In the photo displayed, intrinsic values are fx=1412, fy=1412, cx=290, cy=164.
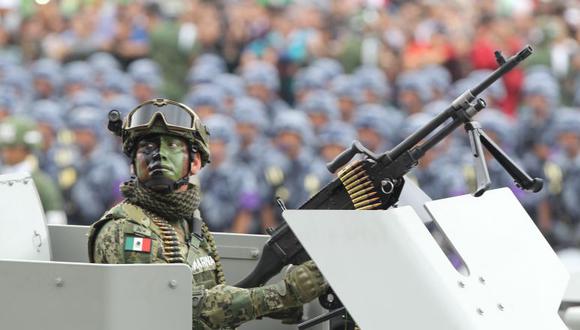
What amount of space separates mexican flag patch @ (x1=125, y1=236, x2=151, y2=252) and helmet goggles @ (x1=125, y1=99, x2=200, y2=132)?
0.49m

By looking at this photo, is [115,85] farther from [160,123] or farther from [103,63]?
[160,123]

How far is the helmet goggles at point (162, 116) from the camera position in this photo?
591 cm

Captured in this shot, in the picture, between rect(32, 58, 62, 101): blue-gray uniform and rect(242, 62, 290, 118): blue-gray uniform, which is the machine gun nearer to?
rect(242, 62, 290, 118): blue-gray uniform

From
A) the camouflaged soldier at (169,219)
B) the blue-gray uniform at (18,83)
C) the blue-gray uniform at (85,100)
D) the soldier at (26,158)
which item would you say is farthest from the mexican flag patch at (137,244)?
the blue-gray uniform at (18,83)

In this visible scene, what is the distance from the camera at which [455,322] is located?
15.4 ft

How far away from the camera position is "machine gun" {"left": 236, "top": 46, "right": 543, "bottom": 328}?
5.41m

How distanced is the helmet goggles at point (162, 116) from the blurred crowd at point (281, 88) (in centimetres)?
691

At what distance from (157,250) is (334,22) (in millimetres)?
11520

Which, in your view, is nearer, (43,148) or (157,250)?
(157,250)

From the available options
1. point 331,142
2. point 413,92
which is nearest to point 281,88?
point 413,92

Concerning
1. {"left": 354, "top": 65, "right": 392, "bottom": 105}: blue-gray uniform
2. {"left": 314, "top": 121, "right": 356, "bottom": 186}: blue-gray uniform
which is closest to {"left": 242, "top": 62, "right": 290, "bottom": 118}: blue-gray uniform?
{"left": 354, "top": 65, "right": 392, "bottom": 105}: blue-gray uniform

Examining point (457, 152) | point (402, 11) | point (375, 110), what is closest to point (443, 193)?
point (457, 152)

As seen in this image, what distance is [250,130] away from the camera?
47.7 ft

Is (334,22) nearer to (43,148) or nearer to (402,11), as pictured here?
(402,11)
